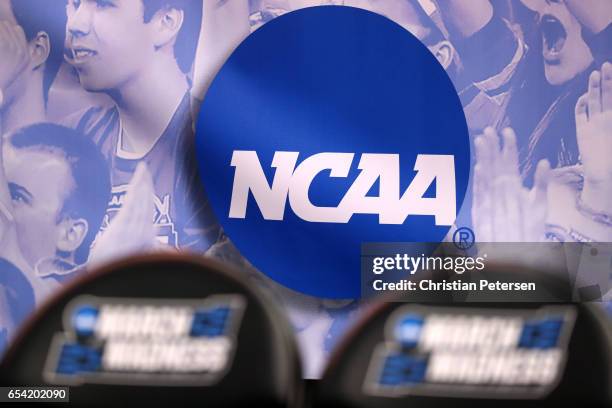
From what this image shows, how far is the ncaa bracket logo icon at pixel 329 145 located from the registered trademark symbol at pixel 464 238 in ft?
0.12

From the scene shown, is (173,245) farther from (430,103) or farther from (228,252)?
(430,103)

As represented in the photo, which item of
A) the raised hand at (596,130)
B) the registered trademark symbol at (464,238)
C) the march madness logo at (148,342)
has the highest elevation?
the raised hand at (596,130)

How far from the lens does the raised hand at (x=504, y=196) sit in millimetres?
1546

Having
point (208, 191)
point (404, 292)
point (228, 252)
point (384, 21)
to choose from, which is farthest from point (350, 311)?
Result: point (384, 21)

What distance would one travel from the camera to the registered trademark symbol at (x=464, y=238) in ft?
5.06

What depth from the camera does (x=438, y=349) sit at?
1483 mm

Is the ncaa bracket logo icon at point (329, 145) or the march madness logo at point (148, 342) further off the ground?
the ncaa bracket logo icon at point (329, 145)

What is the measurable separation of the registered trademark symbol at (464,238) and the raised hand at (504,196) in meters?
0.02

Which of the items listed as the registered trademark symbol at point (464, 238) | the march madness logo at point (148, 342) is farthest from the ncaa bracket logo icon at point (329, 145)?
the march madness logo at point (148, 342)

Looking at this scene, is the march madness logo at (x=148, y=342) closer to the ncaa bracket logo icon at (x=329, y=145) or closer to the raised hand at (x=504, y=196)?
the ncaa bracket logo icon at (x=329, y=145)

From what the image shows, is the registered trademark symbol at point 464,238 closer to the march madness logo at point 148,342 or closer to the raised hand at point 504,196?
the raised hand at point 504,196

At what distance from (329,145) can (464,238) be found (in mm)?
364

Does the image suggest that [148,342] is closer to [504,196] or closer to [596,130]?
[504,196]

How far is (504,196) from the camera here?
1558mm
